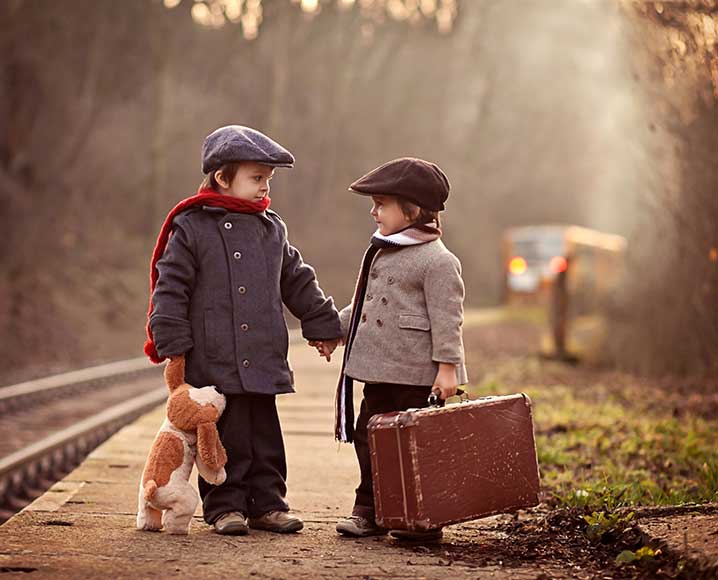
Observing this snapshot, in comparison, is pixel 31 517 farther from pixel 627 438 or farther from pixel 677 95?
pixel 677 95

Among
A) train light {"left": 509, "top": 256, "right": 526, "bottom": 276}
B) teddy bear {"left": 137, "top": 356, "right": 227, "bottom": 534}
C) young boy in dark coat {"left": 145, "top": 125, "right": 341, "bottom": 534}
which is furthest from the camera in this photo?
train light {"left": 509, "top": 256, "right": 526, "bottom": 276}

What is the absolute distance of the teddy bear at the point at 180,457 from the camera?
168 inches

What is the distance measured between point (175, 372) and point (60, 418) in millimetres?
6092

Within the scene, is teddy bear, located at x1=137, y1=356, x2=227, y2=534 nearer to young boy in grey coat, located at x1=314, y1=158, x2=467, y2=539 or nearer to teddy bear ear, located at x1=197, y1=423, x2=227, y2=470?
teddy bear ear, located at x1=197, y1=423, x2=227, y2=470

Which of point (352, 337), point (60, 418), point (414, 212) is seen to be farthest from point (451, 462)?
point (60, 418)

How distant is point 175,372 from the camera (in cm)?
436

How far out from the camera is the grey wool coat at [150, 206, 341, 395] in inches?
171

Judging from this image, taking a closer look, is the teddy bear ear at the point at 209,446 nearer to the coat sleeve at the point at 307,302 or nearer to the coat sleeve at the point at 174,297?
the coat sleeve at the point at 174,297

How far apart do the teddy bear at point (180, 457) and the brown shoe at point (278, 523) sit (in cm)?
26

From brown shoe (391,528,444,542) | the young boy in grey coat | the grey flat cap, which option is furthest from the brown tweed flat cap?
brown shoe (391,528,444,542)

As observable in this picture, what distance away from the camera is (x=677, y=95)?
996 cm

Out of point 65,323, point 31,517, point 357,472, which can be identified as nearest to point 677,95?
point 357,472

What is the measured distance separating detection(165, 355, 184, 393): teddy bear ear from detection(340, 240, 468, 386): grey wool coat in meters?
0.63

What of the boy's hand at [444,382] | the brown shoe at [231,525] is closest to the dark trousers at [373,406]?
the boy's hand at [444,382]
